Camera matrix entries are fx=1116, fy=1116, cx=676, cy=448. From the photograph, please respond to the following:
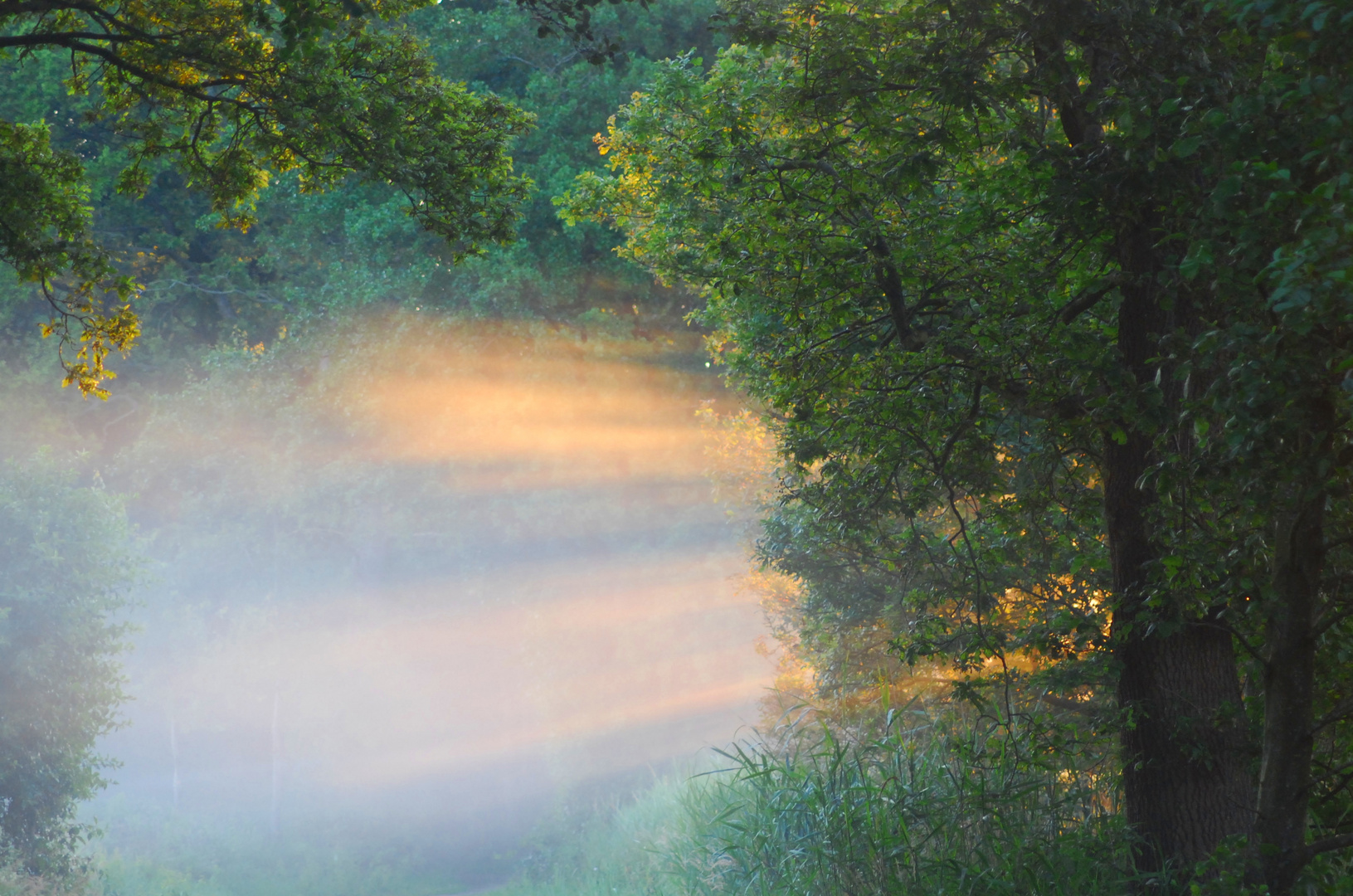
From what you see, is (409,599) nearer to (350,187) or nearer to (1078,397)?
(350,187)

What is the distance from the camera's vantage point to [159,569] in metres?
29.1

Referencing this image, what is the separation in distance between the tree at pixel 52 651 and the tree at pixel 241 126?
1282 centimetres

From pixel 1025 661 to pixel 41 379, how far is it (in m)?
A: 25.3

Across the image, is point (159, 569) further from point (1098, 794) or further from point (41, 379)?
point (1098, 794)

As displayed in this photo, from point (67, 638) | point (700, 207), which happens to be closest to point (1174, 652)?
point (700, 207)

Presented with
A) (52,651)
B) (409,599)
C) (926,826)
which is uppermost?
(409,599)

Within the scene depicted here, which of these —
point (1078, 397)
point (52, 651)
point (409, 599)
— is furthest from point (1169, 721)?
point (409, 599)

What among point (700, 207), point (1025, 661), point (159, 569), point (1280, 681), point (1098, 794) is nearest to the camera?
point (1280, 681)

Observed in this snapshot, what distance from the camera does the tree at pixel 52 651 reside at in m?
16.7

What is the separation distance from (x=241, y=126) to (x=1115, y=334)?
522 cm

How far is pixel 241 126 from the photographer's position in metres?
6.79

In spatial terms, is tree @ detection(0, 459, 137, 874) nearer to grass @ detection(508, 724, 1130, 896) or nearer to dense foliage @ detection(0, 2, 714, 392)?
dense foliage @ detection(0, 2, 714, 392)

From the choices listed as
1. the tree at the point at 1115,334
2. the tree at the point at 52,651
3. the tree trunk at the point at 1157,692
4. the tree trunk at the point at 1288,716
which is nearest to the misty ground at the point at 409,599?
the tree at the point at 52,651

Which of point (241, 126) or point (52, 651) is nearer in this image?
point (241, 126)
